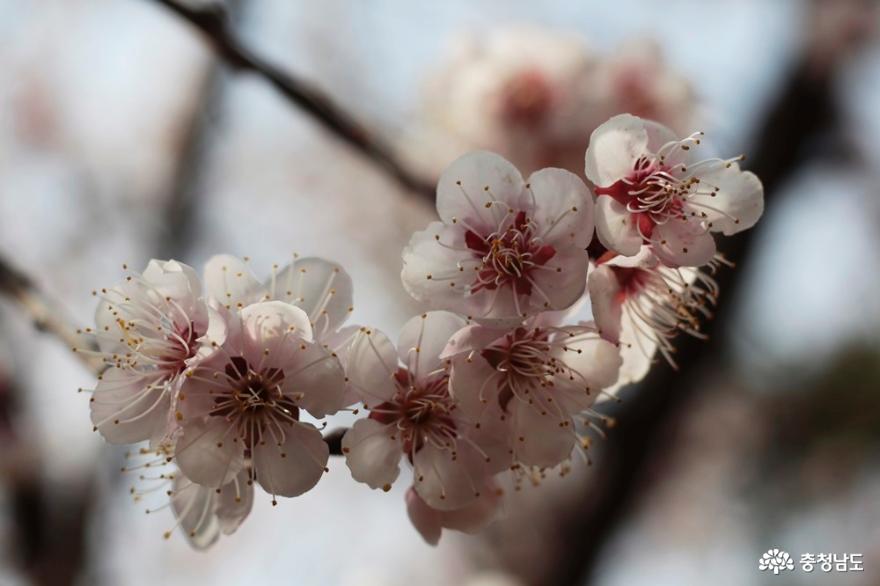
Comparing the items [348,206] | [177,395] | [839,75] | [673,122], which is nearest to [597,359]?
[177,395]

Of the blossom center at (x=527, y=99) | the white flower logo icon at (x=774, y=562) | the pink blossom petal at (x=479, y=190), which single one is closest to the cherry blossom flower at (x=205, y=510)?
the pink blossom petal at (x=479, y=190)

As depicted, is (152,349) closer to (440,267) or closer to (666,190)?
(440,267)

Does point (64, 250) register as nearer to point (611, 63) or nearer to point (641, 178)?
point (611, 63)

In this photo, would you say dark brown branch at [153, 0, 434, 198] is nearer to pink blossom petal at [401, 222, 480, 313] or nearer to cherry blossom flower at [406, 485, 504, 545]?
pink blossom petal at [401, 222, 480, 313]

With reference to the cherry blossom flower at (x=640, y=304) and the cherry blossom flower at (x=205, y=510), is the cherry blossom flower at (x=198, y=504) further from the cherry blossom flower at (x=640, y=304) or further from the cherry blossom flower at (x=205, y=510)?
the cherry blossom flower at (x=640, y=304)

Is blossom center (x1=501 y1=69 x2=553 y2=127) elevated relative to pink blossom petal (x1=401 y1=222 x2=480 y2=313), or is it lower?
lower

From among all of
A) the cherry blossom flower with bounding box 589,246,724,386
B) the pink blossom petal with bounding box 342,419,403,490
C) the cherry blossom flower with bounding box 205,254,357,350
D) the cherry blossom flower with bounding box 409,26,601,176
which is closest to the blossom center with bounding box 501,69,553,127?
the cherry blossom flower with bounding box 409,26,601,176

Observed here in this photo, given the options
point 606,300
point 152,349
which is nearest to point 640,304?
point 606,300
